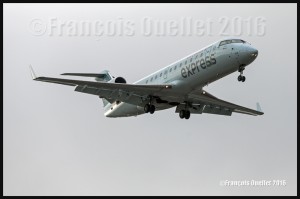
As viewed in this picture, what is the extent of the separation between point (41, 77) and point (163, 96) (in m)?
6.51

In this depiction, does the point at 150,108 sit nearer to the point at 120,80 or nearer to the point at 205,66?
the point at 120,80

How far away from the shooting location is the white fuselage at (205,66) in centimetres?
3494

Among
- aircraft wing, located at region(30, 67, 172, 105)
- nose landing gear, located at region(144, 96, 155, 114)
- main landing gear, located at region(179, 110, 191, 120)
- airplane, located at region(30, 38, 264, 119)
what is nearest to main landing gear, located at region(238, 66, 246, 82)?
airplane, located at region(30, 38, 264, 119)

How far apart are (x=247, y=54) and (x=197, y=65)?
2.65 m

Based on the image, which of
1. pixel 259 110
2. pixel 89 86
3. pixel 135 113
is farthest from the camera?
pixel 259 110

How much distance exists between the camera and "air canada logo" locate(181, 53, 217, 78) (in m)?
35.5

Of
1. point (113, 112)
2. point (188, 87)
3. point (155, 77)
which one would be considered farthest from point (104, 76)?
point (188, 87)

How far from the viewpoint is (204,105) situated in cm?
4122

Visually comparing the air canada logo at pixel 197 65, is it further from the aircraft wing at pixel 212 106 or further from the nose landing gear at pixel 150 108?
the nose landing gear at pixel 150 108

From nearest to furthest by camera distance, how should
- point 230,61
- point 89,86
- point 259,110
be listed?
point 230,61, point 89,86, point 259,110

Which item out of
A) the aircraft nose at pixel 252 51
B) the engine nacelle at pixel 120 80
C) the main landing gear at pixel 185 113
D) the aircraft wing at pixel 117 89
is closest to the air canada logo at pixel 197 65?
the aircraft wing at pixel 117 89

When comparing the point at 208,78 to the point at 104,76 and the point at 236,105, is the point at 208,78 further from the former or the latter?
the point at 104,76

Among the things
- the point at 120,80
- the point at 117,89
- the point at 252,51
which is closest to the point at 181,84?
the point at 117,89

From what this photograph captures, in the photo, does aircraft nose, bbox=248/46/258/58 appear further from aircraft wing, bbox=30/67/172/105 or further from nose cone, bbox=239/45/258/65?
aircraft wing, bbox=30/67/172/105
